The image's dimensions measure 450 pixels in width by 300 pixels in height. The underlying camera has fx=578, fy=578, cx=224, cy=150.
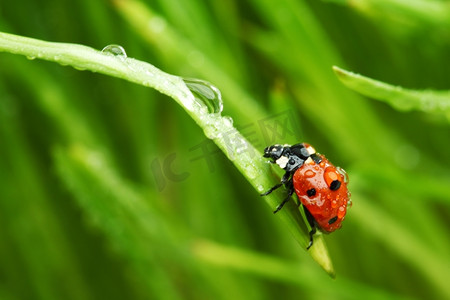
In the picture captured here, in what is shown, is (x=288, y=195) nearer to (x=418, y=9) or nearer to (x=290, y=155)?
(x=290, y=155)

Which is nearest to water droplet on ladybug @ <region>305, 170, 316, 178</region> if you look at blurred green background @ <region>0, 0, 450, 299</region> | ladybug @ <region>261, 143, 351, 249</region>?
ladybug @ <region>261, 143, 351, 249</region>

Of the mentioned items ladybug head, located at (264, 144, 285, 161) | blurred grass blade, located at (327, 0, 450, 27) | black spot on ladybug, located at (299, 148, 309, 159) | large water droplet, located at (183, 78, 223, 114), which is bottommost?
black spot on ladybug, located at (299, 148, 309, 159)

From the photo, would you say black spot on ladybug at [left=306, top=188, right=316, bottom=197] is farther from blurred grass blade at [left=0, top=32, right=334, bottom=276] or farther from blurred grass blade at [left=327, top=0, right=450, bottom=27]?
blurred grass blade at [left=327, top=0, right=450, bottom=27]

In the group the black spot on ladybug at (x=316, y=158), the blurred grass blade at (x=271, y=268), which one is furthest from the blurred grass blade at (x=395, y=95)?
the blurred grass blade at (x=271, y=268)

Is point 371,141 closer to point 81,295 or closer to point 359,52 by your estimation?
point 359,52

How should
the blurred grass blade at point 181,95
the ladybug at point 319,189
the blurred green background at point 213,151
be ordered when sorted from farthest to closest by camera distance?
the blurred green background at point 213,151
the ladybug at point 319,189
the blurred grass blade at point 181,95

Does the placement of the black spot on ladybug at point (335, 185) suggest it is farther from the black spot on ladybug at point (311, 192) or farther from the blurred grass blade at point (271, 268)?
the blurred grass blade at point (271, 268)

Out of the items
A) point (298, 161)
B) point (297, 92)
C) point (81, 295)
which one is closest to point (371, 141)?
point (297, 92)
